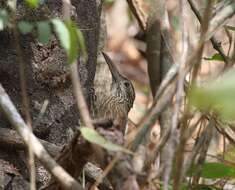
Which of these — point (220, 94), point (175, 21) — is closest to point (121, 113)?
point (175, 21)

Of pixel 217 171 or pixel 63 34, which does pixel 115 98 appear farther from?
pixel 63 34

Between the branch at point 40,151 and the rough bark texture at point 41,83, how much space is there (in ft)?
1.78

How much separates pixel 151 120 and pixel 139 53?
5.87 meters

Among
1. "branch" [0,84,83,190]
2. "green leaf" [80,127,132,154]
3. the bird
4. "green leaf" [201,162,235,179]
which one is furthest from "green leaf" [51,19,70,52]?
the bird

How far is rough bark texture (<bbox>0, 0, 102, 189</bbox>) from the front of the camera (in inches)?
93.1

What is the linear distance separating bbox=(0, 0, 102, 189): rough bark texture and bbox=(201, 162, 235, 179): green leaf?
649 mm

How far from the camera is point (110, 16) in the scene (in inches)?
281

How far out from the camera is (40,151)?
67.2 inches

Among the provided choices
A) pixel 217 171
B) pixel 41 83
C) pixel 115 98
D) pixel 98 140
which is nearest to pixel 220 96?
pixel 98 140

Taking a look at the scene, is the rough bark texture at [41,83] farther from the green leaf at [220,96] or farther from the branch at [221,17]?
the green leaf at [220,96]

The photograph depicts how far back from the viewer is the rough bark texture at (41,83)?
2365mm

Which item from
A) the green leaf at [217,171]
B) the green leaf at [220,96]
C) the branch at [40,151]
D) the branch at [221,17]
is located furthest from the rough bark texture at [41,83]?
the green leaf at [220,96]

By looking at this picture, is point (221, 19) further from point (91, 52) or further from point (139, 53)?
point (139, 53)

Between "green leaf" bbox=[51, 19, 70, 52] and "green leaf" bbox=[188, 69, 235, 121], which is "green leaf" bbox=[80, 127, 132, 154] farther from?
"green leaf" bbox=[188, 69, 235, 121]
